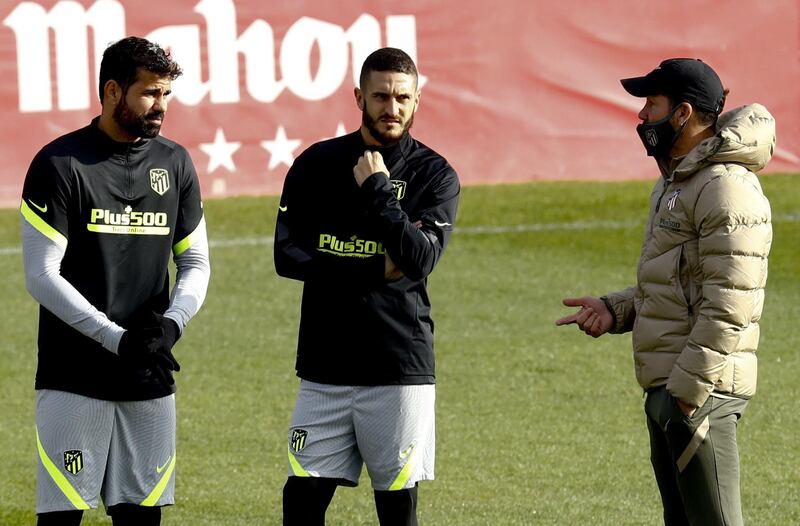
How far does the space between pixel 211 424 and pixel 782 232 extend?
672 centimetres

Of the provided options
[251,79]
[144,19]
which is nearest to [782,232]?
[251,79]

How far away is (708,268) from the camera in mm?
4691

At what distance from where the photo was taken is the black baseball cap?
488cm

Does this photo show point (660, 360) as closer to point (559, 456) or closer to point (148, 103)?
point (148, 103)

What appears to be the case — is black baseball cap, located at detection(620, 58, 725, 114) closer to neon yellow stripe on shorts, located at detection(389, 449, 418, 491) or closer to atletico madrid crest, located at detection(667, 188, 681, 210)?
atletico madrid crest, located at detection(667, 188, 681, 210)

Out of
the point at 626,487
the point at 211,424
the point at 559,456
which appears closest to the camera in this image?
the point at 626,487

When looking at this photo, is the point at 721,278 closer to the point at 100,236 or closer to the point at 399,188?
the point at 399,188

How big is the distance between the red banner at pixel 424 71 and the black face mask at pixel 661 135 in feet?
28.2

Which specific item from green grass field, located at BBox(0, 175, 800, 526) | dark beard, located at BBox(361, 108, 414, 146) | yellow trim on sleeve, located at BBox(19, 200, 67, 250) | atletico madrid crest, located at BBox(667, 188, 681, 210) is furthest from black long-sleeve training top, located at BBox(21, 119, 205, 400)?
green grass field, located at BBox(0, 175, 800, 526)

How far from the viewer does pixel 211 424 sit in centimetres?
831

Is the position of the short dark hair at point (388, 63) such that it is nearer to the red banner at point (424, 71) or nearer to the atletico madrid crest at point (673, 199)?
the atletico madrid crest at point (673, 199)

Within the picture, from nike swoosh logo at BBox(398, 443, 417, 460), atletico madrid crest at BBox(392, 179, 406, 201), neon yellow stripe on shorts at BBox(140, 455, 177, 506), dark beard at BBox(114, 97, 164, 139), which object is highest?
dark beard at BBox(114, 97, 164, 139)

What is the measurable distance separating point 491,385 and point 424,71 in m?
5.68

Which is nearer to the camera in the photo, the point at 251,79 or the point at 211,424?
the point at 211,424
